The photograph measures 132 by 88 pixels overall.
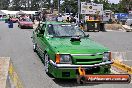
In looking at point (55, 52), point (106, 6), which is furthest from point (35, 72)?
point (106, 6)

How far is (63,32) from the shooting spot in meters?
11.0

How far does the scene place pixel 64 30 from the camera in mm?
11133

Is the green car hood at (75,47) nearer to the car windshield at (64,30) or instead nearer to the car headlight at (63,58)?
the car headlight at (63,58)

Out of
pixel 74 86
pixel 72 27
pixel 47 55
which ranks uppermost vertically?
pixel 72 27

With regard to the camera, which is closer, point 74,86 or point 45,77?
point 74,86

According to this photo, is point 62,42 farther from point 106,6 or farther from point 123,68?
point 106,6

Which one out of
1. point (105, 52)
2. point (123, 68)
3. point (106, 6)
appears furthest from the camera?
point (106, 6)

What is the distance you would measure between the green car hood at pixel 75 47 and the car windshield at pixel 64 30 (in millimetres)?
683

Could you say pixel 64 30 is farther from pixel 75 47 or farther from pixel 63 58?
pixel 63 58

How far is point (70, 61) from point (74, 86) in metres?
0.66

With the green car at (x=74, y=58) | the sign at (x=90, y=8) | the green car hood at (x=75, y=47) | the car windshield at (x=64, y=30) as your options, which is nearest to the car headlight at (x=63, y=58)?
the green car at (x=74, y=58)

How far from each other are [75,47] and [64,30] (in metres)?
2.07

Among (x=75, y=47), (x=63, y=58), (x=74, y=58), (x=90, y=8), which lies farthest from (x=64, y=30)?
(x=90, y=8)

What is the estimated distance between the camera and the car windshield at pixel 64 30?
10855 mm
